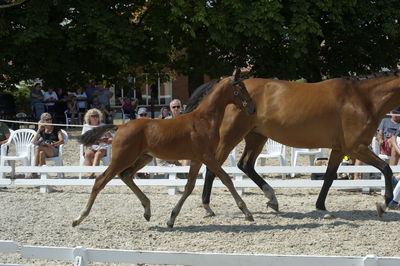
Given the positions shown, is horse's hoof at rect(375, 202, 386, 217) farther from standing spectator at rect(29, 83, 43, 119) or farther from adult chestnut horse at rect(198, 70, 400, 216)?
standing spectator at rect(29, 83, 43, 119)

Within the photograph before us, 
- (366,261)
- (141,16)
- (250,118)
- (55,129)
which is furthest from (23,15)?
(366,261)

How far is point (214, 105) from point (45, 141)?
4851mm

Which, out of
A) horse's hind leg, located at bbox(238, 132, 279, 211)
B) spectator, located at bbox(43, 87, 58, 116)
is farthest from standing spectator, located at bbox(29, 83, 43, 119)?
horse's hind leg, located at bbox(238, 132, 279, 211)

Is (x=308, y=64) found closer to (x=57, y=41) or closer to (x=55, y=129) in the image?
(x=57, y=41)

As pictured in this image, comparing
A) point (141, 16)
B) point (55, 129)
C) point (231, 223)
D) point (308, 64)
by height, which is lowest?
point (231, 223)

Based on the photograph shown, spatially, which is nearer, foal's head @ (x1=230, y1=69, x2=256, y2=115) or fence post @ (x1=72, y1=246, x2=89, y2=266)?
fence post @ (x1=72, y1=246, x2=89, y2=266)

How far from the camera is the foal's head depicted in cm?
815

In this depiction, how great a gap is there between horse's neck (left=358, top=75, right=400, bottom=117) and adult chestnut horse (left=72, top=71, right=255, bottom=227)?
1.60 m

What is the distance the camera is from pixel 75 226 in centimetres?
780

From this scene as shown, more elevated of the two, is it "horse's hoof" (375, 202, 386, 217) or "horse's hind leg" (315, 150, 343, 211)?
"horse's hind leg" (315, 150, 343, 211)

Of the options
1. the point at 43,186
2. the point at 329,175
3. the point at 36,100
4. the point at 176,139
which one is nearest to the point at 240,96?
the point at 176,139

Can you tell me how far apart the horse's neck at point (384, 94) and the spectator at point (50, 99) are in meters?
13.7

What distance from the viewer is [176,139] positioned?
7.84m

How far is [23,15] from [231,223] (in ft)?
43.3
